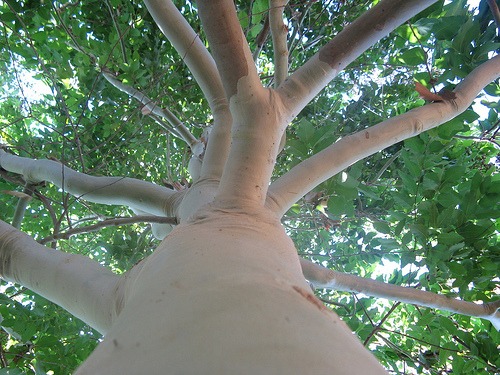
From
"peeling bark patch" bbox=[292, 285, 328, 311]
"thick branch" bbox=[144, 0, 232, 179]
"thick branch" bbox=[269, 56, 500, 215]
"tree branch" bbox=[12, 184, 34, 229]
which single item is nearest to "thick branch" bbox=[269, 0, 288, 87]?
"thick branch" bbox=[144, 0, 232, 179]

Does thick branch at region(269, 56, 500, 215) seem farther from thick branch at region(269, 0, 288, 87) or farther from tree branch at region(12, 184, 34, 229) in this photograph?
tree branch at region(12, 184, 34, 229)

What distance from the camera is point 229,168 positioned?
1.06 metres

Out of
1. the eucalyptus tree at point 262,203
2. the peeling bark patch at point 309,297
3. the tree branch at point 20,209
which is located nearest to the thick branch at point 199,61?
the eucalyptus tree at point 262,203

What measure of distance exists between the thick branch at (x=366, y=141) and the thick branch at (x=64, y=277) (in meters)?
0.59

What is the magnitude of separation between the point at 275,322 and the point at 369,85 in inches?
135

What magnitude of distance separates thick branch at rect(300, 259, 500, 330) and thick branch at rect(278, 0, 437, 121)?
739 mm

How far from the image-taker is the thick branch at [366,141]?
1357 millimetres

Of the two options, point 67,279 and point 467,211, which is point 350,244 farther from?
point 67,279

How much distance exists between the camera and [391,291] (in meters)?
1.71

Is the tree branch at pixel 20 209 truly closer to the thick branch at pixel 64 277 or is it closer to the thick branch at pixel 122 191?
the thick branch at pixel 122 191

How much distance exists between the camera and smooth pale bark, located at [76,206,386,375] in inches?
17.3

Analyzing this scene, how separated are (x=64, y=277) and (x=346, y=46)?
3.87ft

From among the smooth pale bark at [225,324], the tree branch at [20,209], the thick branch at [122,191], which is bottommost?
the smooth pale bark at [225,324]

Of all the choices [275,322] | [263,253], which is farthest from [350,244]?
[275,322]
